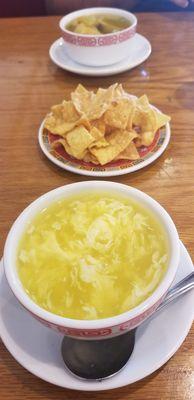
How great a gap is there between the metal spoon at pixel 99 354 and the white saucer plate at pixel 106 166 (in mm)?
414

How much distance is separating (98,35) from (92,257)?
0.98 metres

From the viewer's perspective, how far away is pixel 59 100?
4.50 feet

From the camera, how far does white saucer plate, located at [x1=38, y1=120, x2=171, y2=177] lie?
1.03 metres

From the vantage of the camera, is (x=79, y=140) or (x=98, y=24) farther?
(x=98, y=24)

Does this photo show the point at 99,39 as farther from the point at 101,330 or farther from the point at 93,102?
the point at 101,330

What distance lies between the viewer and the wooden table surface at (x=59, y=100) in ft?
2.12

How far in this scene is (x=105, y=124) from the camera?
3.55ft

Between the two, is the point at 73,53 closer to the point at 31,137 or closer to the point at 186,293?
the point at 31,137

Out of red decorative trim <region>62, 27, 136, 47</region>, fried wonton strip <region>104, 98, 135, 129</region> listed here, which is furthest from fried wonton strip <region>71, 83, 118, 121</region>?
red decorative trim <region>62, 27, 136, 47</region>

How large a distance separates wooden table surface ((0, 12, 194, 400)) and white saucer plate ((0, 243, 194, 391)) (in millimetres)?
35

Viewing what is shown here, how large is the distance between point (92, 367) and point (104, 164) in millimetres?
542

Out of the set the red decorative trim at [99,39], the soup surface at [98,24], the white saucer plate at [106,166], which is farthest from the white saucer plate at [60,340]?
the soup surface at [98,24]

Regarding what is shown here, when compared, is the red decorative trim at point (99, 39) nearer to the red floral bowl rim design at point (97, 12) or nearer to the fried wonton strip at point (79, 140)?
the red floral bowl rim design at point (97, 12)

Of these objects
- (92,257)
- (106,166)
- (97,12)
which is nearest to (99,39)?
(97,12)
